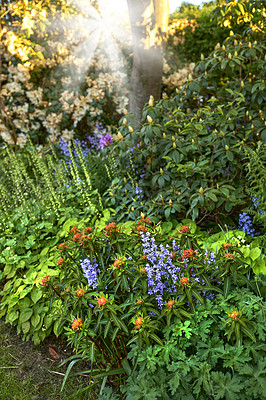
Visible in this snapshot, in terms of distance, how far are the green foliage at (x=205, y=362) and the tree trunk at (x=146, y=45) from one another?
3134mm

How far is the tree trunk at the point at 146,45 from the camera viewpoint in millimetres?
4145

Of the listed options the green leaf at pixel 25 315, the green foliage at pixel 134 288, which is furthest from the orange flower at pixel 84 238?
the green leaf at pixel 25 315

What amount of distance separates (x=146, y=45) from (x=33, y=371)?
3.66m

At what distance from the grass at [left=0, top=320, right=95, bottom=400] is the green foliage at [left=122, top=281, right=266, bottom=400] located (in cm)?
62

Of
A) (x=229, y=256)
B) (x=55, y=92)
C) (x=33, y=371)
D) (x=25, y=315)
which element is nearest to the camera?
(x=229, y=256)

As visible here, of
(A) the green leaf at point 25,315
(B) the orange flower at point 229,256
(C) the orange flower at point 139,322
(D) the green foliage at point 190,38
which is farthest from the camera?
(D) the green foliage at point 190,38

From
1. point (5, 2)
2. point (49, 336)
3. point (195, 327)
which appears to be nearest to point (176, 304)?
point (195, 327)

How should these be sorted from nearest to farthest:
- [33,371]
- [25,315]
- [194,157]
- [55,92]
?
[33,371] → [25,315] → [194,157] → [55,92]

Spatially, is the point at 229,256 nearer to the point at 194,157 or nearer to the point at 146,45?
the point at 194,157

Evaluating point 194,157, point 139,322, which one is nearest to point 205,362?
point 139,322

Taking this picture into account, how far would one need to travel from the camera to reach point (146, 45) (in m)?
4.22

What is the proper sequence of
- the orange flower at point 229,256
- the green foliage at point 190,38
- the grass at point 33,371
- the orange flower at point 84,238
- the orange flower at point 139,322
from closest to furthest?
the orange flower at point 139,322 < the orange flower at point 229,256 < the orange flower at point 84,238 < the grass at point 33,371 < the green foliage at point 190,38

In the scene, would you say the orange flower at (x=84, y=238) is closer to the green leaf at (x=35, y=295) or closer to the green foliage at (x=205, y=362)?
the green foliage at (x=205, y=362)

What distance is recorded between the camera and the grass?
2262mm
